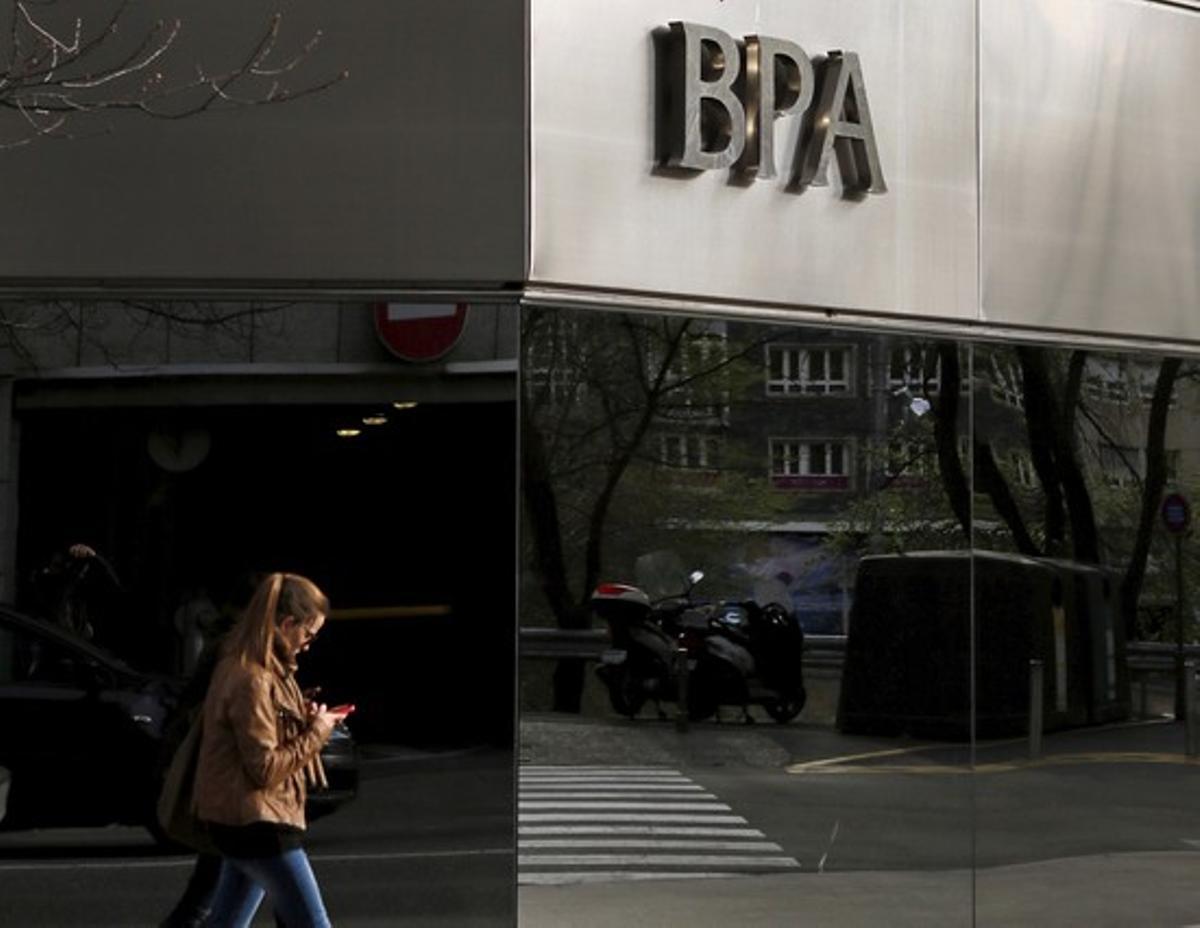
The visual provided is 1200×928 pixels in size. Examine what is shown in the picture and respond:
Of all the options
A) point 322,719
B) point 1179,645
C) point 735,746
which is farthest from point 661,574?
point 1179,645

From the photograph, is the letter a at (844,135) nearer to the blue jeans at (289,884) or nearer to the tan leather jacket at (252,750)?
the tan leather jacket at (252,750)

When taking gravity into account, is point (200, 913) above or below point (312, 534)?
below

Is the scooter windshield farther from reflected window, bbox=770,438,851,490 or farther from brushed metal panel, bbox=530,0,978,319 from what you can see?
brushed metal panel, bbox=530,0,978,319

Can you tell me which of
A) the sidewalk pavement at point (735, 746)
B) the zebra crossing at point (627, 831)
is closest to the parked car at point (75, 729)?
the zebra crossing at point (627, 831)

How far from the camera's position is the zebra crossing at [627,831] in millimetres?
10250

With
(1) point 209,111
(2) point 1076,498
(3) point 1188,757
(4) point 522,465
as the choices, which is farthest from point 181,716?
(3) point 1188,757

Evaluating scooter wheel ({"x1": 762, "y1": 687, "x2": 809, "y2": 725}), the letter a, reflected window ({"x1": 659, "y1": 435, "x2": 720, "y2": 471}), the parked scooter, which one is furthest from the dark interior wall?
the letter a

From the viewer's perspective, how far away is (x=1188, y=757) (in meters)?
12.5

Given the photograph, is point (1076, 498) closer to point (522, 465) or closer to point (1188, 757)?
point (1188, 757)

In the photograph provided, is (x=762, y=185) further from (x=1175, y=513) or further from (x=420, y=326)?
(x=1175, y=513)

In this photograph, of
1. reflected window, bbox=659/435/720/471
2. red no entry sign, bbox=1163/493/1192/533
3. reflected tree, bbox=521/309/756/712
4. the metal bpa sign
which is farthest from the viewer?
red no entry sign, bbox=1163/493/1192/533

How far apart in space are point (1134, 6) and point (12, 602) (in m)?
6.63

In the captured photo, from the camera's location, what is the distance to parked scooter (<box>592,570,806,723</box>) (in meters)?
10.6

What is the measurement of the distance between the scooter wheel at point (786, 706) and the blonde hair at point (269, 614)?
2.88m
